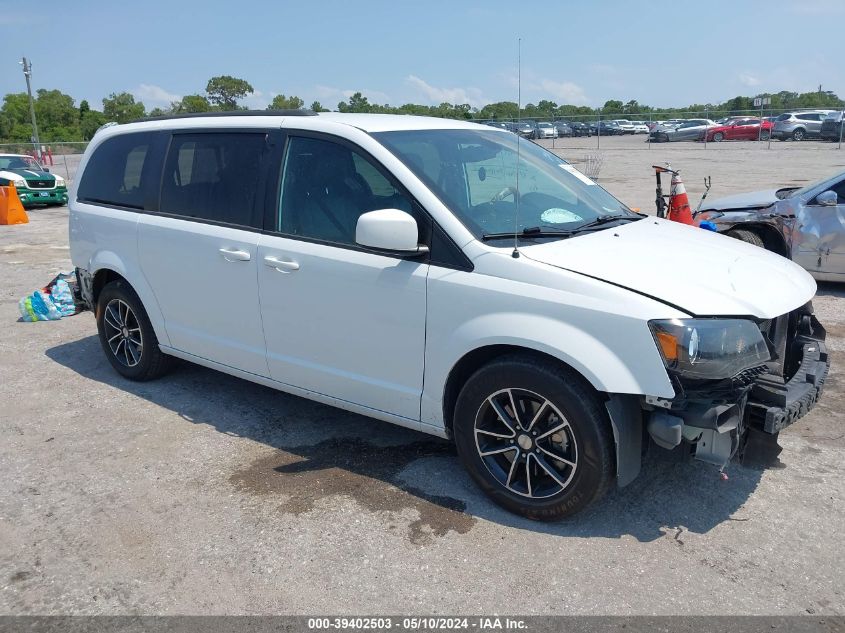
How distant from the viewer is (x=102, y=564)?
3289mm

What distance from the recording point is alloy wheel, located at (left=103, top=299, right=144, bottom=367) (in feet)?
17.9

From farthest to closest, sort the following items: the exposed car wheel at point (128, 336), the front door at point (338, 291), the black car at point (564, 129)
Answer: the black car at point (564, 129) < the exposed car wheel at point (128, 336) < the front door at point (338, 291)

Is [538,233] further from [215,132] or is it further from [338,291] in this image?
[215,132]

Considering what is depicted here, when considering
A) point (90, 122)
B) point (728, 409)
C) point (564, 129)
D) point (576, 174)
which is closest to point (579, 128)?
point (564, 129)

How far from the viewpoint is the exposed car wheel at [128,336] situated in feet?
17.4

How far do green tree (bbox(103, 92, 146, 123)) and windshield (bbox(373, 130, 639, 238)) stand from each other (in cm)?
7009

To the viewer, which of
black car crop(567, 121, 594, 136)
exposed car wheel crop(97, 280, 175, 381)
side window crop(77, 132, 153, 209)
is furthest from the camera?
black car crop(567, 121, 594, 136)

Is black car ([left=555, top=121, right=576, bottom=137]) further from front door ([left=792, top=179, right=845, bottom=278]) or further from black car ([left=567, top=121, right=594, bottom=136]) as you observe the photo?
front door ([left=792, top=179, right=845, bottom=278])

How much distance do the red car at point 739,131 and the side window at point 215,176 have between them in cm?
3921

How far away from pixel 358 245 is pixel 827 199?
19.2 feet

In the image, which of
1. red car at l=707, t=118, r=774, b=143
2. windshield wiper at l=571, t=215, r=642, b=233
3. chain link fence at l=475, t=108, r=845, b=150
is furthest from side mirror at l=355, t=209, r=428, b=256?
red car at l=707, t=118, r=774, b=143

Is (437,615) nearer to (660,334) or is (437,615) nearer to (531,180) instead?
(660,334)

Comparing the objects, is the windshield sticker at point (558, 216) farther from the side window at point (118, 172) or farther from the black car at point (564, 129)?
the black car at point (564, 129)

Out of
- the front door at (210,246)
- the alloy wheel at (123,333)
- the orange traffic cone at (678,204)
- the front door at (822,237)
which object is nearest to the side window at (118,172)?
the front door at (210,246)
